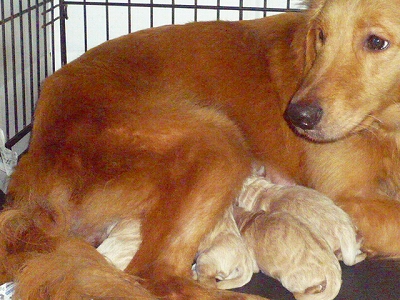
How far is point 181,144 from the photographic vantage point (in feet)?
6.53

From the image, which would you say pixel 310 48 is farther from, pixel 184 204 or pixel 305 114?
pixel 184 204

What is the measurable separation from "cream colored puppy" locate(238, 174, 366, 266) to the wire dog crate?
2.83 ft

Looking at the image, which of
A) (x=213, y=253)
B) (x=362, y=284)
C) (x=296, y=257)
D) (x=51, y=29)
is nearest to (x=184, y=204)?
(x=213, y=253)

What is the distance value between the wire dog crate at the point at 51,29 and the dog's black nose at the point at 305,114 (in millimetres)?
829

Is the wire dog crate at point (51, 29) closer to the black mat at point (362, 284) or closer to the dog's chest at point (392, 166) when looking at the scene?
the dog's chest at point (392, 166)

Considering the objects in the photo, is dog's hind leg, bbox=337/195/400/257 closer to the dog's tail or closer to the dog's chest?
the dog's chest

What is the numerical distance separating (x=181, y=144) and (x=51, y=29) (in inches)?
64.7

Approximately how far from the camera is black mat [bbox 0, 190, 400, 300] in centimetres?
201

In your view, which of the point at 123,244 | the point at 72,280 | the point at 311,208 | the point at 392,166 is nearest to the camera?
the point at 72,280

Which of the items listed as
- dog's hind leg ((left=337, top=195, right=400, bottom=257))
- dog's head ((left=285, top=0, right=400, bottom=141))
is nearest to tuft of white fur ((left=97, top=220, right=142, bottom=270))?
dog's head ((left=285, top=0, right=400, bottom=141))

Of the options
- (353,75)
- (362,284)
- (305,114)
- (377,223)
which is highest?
(353,75)

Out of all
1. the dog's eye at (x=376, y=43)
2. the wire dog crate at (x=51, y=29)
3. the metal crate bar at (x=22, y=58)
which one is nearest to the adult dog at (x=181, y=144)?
the dog's eye at (x=376, y=43)

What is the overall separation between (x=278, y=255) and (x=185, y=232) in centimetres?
28

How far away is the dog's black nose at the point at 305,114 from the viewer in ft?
6.61
